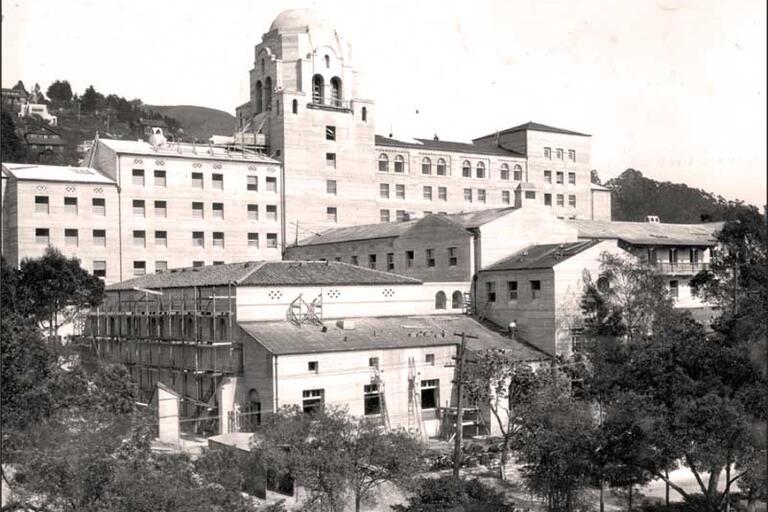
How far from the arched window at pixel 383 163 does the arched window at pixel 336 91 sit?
5958mm

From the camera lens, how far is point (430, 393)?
47375 millimetres

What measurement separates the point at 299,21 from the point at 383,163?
14.3 metres

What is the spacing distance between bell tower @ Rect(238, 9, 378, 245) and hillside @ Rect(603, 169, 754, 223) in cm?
6479

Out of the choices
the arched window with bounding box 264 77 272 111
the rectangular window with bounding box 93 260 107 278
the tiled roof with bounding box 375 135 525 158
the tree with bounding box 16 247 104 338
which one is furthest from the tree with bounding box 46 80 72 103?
the tree with bounding box 16 247 104 338

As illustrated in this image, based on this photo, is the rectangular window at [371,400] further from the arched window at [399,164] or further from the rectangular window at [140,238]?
Result: the arched window at [399,164]

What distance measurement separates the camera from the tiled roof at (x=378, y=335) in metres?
43.8

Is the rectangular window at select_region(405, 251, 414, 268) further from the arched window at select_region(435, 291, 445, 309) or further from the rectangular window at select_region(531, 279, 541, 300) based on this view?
the rectangular window at select_region(531, 279, 541, 300)

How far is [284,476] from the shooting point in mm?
33844

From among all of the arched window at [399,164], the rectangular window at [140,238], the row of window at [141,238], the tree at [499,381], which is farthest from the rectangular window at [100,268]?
the tree at [499,381]

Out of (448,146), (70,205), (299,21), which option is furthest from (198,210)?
(448,146)

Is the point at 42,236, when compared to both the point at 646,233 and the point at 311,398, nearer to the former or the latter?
the point at 311,398

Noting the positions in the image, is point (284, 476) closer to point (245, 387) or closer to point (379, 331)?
point (245, 387)

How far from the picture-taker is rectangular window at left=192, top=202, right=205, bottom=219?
7231 cm

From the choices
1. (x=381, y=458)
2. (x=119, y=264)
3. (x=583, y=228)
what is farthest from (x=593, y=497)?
(x=119, y=264)
